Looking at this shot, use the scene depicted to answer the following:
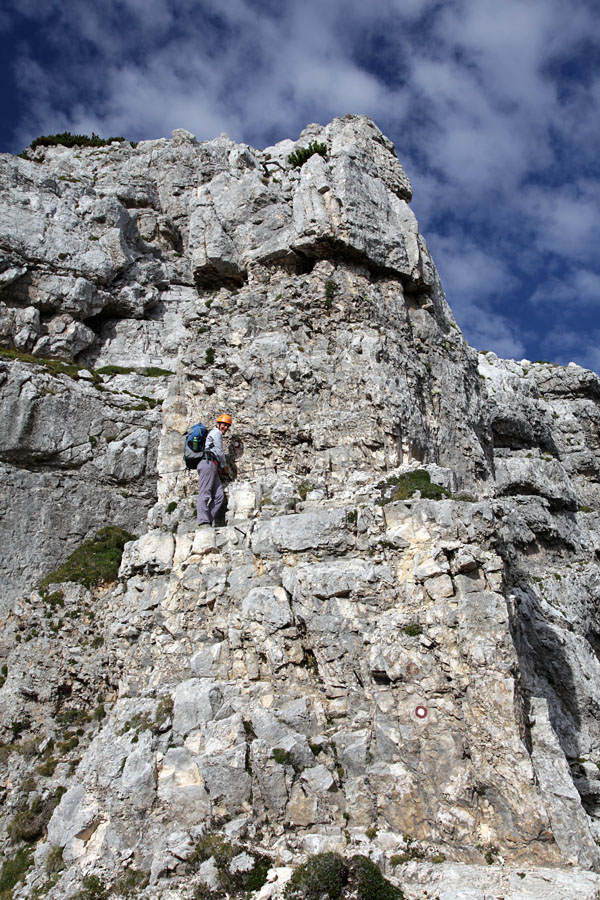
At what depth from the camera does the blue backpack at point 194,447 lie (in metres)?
17.5

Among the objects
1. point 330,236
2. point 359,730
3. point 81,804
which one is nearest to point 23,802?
point 81,804

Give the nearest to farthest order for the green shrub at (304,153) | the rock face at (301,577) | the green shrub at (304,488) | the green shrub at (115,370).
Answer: the rock face at (301,577)
the green shrub at (304,488)
the green shrub at (304,153)
the green shrub at (115,370)

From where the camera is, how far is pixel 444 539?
1366cm

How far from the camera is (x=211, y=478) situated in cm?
1694

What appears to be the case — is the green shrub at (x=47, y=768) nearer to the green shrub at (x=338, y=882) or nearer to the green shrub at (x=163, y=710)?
the green shrub at (x=163, y=710)

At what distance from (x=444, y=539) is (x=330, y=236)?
11.4m

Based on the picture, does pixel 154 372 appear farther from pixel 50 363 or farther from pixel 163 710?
pixel 163 710

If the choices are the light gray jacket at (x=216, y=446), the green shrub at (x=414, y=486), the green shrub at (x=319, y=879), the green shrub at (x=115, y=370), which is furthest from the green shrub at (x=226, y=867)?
the green shrub at (x=115, y=370)

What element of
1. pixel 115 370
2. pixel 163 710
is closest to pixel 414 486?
pixel 163 710

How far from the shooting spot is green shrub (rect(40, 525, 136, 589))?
805 inches

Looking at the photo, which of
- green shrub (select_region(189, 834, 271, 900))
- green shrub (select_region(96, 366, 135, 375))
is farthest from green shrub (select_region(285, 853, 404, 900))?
green shrub (select_region(96, 366, 135, 375))

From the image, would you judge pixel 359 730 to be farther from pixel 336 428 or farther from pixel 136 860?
pixel 336 428

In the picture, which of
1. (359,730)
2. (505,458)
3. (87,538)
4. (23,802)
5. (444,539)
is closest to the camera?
(359,730)

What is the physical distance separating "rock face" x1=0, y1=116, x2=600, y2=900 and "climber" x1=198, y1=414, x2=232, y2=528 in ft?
1.55
